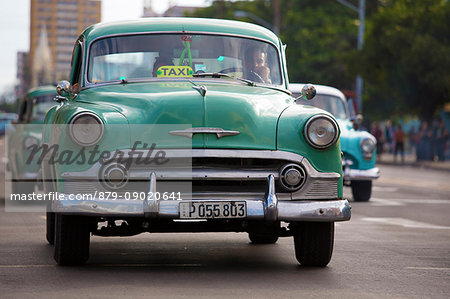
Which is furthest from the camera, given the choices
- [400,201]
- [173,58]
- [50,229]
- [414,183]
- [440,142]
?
[440,142]

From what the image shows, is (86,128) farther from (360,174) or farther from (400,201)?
(400,201)

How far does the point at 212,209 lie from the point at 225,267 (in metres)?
0.94

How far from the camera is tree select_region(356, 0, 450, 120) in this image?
132ft

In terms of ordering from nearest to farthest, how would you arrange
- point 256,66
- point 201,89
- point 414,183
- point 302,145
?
1. point 302,145
2. point 201,89
3. point 256,66
4. point 414,183

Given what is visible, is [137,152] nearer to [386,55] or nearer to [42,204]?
[42,204]

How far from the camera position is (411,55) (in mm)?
40625

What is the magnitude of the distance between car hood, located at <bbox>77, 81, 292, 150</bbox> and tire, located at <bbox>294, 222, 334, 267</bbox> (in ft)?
2.67

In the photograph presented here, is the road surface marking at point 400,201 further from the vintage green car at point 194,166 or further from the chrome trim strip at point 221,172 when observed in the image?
the chrome trim strip at point 221,172

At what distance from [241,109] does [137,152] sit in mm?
886

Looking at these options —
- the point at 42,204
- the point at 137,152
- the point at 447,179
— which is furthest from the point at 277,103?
the point at 447,179

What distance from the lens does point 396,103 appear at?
4612 centimetres

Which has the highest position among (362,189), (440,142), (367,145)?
(367,145)

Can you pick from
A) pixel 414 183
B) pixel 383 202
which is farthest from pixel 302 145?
pixel 414 183

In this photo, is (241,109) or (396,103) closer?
(241,109)
